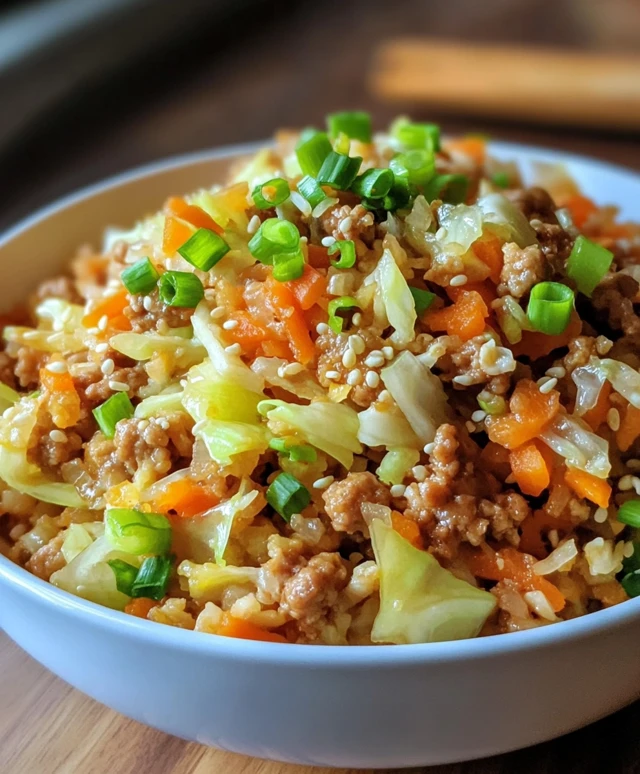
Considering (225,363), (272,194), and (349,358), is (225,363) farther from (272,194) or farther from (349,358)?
(272,194)

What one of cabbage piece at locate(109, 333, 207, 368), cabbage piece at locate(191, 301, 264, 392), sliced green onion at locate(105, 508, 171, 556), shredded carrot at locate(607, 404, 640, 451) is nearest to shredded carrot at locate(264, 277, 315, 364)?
cabbage piece at locate(191, 301, 264, 392)

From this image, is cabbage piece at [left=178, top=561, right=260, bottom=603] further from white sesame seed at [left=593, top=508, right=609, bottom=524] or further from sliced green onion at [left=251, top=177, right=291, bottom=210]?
sliced green onion at [left=251, top=177, right=291, bottom=210]

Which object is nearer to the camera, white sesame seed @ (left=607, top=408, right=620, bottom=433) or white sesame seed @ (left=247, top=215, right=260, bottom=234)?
white sesame seed @ (left=607, top=408, right=620, bottom=433)

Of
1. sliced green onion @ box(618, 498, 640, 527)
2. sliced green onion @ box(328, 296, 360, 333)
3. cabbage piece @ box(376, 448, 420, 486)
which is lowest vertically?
sliced green onion @ box(618, 498, 640, 527)

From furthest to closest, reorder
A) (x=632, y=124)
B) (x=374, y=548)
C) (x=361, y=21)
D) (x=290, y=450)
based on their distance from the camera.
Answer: (x=361, y=21)
(x=632, y=124)
(x=290, y=450)
(x=374, y=548)

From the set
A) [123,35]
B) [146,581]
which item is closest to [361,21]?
[123,35]

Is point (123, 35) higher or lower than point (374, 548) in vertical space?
higher

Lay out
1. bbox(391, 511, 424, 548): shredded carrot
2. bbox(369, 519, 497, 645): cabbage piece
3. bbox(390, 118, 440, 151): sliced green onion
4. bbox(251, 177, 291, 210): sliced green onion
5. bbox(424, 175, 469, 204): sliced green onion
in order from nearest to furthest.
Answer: bbox(369, 519, 497, 645): cabbage piece, bbox(391, 511, 424, 548): shredded carrot, bbox(251, 177, 291, 210): sliced green onion, bbox(424, 175, 469, 204): sliced green onion, bbox(390, 118, 440, 151): sliced green onion

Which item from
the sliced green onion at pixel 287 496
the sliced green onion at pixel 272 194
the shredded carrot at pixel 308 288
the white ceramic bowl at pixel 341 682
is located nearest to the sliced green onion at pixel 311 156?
the sliced green onion at pixel 272 194

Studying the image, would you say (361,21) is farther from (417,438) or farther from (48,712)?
(48,712)
